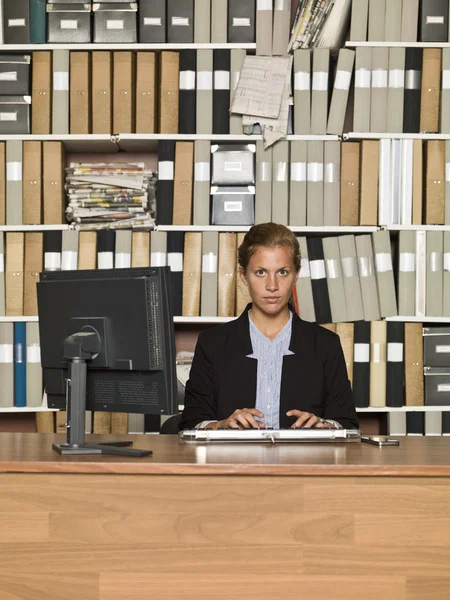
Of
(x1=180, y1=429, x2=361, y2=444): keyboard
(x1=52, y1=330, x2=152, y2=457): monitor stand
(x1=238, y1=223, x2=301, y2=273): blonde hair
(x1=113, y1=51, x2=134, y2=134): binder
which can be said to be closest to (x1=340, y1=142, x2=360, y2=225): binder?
(x1=113, y1=51, x2=134, y2=134): binder

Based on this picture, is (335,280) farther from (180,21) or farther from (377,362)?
→ (180,21)

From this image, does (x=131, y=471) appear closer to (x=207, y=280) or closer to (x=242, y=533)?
Result: (x=242, y=533)

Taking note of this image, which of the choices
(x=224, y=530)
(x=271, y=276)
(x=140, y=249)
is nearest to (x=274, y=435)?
(x=224, y=530)

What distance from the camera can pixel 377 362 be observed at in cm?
322

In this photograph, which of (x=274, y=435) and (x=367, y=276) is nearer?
(x=274, y=435)

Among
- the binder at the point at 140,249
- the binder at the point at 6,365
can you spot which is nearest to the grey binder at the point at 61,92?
the binder at the point at 140,249

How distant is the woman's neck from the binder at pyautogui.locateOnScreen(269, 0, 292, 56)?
4.89 feet

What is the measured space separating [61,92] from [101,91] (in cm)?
17

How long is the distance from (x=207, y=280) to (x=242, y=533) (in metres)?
1.92

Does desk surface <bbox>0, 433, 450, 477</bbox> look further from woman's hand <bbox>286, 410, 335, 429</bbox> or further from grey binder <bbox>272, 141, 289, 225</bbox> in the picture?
grey binder <bbox>272, 141, 289, 225</bbox>

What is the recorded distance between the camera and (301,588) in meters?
1.38

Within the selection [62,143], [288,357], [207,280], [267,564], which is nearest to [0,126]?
[62,143]

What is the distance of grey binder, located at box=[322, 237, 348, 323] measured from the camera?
3246 millimetres

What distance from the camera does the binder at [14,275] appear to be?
3254 mm
